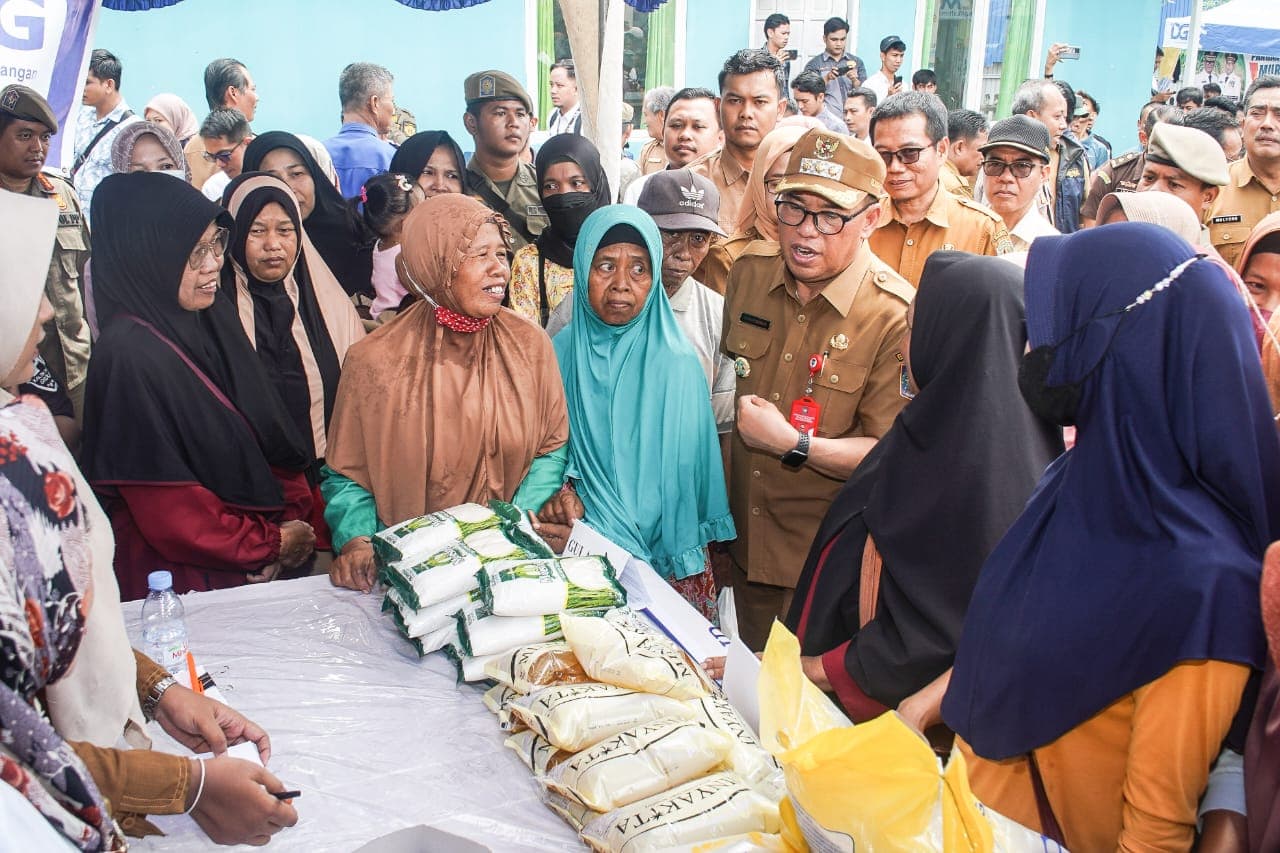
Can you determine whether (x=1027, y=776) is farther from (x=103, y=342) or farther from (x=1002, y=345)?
(x=103, y=342)

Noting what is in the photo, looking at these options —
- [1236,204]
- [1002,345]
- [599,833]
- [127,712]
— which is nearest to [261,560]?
[127,712]

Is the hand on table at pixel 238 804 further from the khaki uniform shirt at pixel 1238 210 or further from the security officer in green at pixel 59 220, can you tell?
the khaki uniform shirt at pixel 1238 210

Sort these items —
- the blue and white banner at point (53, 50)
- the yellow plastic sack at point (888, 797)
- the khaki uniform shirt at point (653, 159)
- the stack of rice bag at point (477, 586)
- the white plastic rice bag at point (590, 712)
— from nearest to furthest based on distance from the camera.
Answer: the yellow plastic sack at point (888, 797), the white plastic rice bag at point (590, 712), the stack of rice bag at point (477, 586), the blue and white banner at point (53, 50), the khaki uniform shirt at point (653, 159)

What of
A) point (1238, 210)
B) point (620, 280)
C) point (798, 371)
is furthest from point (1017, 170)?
point (620, 280)

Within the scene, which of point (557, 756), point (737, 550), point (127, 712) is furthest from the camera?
point (737, 550)

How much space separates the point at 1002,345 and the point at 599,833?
1.14 m

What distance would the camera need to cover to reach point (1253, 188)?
5.00 meters

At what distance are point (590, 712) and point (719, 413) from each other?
1.64m

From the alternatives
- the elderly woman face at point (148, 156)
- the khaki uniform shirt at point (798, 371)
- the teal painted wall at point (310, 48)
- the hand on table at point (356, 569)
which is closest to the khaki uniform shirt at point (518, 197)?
the elderly woman face at point (148, 156)

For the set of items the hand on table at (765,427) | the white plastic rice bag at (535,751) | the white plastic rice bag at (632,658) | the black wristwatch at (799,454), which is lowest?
the white plastic rice bag at (535,751)

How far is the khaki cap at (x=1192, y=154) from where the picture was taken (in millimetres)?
4039

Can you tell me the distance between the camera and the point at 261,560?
114 inches

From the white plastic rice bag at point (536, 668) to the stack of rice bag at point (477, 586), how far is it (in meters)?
0.08

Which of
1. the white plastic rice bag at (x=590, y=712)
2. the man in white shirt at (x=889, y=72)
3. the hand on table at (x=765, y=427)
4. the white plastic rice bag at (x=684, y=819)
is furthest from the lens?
the man in white shirt at (x=889, y=72)
